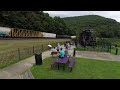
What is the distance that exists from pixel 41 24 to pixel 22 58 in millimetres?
47841

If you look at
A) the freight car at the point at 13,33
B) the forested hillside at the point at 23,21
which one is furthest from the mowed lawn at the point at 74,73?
the forested hillside at the point at 23,21

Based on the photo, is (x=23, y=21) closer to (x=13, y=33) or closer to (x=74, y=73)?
(x=13, y=33)

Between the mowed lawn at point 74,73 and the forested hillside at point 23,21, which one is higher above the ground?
the forested hillside at point 23,21

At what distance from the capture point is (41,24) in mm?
62062

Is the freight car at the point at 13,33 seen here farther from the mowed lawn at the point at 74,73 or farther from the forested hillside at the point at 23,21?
the mowed lawn at the point at 74,73

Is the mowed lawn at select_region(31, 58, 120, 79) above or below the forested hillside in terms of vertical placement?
below

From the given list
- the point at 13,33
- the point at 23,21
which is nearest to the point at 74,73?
the point at 13,33

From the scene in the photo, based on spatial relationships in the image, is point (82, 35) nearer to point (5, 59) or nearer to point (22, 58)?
point (22, 58)

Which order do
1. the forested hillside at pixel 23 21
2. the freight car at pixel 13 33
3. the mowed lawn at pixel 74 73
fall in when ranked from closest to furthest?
the mowed lawn at pixel 74 73 → the freight car at pixel 13 33 → the forested hillside at pixel 23 21

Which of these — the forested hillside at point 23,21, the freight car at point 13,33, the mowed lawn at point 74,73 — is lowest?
the mowed lawn at point 74,73

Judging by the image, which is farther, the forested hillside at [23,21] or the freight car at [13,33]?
the forested hillside at [23,21]

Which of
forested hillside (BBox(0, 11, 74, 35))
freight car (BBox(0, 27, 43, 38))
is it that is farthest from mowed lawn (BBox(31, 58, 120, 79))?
forested hillside (BBox(0, 11, 74, 35))

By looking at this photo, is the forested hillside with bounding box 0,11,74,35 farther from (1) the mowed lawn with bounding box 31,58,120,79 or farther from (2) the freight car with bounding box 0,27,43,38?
(1) the mowed lawn with bounding box 31,58,120,79
